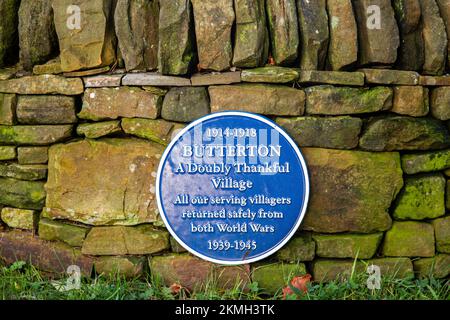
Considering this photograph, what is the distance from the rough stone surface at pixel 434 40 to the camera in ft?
11.2

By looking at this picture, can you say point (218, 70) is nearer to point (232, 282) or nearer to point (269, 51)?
point (269, 51)

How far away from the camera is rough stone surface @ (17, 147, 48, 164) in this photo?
3525mm

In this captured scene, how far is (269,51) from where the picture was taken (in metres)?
3.42

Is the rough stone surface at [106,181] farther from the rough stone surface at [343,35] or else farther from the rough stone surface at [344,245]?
the rough stone surface at [343,35]

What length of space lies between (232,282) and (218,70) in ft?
4.21

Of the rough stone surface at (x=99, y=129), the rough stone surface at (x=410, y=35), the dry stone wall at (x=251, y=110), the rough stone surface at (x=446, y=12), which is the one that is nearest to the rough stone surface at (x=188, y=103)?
the dry stone wall at (x=251, y=110)

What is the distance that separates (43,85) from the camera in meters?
3.47

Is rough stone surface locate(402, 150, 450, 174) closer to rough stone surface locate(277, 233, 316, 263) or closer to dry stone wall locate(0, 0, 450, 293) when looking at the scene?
dry stone wall locate(0, 0, 450, 293)

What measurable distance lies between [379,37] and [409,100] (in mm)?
421

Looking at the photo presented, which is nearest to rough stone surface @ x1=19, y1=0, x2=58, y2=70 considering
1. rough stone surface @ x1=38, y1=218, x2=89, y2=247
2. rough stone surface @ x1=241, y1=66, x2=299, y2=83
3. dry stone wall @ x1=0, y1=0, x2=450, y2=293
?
dry stone wall @ x1=0, y1=0, x2=450, y2=293

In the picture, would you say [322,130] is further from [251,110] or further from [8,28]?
[8,28]

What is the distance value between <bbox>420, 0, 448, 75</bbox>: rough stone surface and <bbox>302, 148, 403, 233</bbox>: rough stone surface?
0.60 m

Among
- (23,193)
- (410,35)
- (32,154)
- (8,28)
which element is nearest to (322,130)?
(410,35)

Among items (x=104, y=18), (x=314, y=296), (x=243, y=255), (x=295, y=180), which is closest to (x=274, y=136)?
(x=295, y=180)
